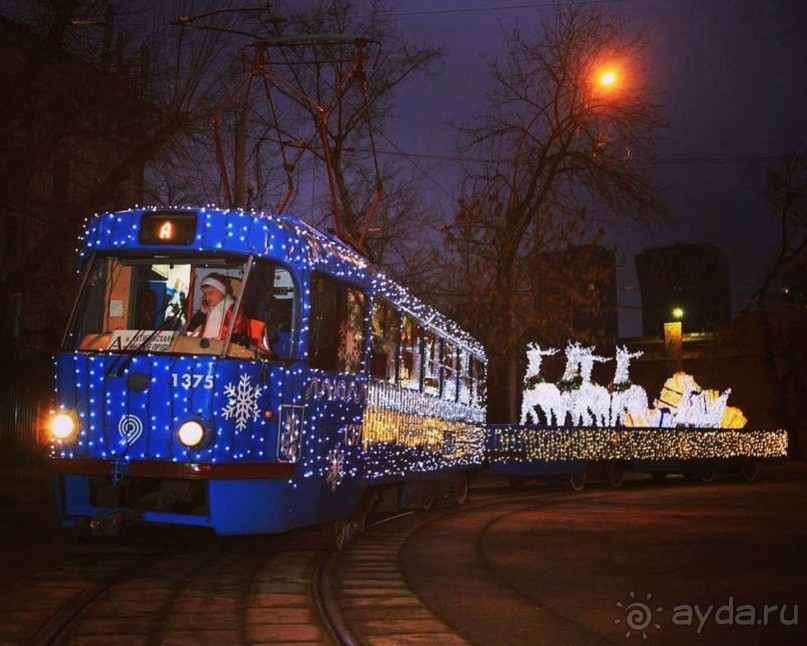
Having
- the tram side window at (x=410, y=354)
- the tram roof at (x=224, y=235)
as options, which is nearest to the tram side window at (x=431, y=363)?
the tram side window at (x=410, y=354)

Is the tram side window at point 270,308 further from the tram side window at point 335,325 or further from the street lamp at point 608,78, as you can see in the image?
the street lamp at point 608,78

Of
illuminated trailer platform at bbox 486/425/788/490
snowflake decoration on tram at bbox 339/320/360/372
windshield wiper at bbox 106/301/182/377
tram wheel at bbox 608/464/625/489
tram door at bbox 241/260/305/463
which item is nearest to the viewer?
windshield wiper at bbox 106/301/182/377

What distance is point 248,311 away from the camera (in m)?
9.75

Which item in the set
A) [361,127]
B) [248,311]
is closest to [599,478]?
[361,127]

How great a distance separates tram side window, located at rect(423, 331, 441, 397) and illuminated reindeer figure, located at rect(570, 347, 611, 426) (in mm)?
21079

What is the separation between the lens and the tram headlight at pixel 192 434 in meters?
9.29

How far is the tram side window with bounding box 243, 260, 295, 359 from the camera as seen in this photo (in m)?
9.79

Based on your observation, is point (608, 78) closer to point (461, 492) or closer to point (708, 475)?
point (461, 492)

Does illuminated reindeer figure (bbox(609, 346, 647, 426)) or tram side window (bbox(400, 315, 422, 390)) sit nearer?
tram side window (bbox(400, 315, 422, 390))

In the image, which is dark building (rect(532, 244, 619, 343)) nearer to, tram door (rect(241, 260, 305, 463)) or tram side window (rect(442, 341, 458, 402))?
tram side window (rect(442, 341, 458, 402))

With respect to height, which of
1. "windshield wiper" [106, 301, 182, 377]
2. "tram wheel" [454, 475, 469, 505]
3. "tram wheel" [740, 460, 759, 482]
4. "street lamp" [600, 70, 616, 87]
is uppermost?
"street lamp" [600, 70, 616, 87]

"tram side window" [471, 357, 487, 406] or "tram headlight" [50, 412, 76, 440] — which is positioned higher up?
"tram side window" [471, 357, 487, 406]

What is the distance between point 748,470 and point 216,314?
2901 centimetres

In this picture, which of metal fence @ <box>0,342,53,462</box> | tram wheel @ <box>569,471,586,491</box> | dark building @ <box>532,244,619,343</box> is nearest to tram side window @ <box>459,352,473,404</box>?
tram wheel @ <box>569,471,586,491</box>
